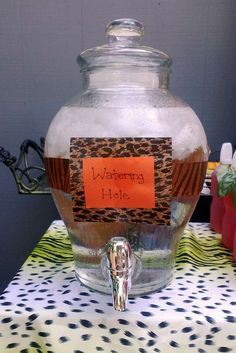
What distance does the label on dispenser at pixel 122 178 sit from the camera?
0.41 metres

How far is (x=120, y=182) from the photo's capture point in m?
0.41

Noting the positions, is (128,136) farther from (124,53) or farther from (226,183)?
(226,183)

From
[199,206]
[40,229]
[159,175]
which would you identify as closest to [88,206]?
[159,175]

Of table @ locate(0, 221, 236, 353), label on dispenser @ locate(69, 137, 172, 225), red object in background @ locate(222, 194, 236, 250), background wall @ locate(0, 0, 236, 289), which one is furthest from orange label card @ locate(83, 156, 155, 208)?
background wall @ locate(0, 0, 236, 289)

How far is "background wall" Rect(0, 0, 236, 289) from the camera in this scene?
1006mm

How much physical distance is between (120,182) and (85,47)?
745mm

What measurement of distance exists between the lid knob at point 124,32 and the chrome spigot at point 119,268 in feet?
0.93

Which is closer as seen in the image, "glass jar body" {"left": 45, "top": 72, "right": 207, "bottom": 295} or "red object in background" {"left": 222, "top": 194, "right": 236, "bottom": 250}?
"glass jar body" {"left": 45, "top": 72, "right": 207, "bottom": 295}

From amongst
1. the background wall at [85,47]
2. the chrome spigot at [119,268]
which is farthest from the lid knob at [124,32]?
the background wall at [85,47]

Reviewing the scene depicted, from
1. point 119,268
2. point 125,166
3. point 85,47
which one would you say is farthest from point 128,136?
point 85,47

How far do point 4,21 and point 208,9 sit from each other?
2.01ft

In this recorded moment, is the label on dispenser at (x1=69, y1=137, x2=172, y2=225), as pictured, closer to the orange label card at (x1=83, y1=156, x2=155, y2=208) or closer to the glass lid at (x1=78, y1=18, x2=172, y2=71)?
the orange label card at (x1=83, y1=156, x2=155, y2=208)

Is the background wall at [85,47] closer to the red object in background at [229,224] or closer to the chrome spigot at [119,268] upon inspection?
the red object in background at [229,224]

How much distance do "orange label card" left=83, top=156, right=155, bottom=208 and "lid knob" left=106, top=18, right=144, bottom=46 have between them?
0.60ft
